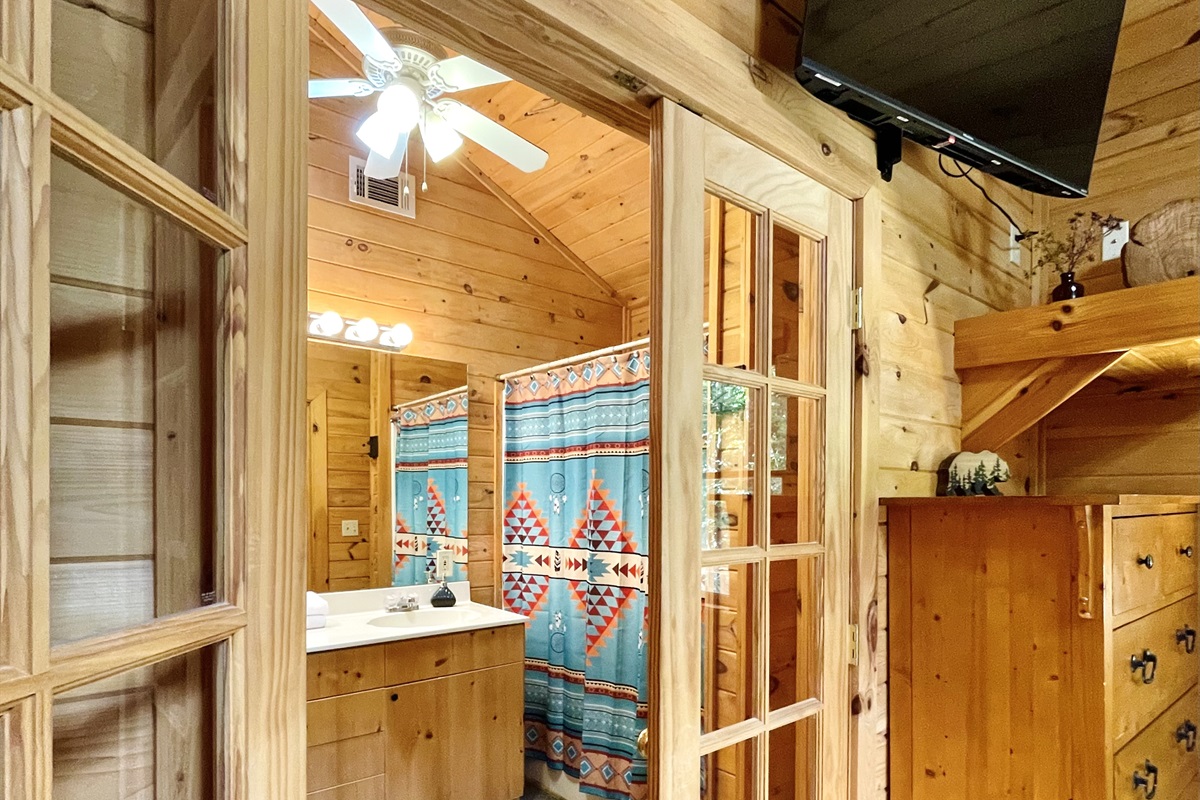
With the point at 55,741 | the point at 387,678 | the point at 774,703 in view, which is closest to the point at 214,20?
the point at 55,741

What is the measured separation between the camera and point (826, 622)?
1473 mm

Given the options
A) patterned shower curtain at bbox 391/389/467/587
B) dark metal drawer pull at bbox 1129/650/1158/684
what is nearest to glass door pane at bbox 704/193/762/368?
dark metal drawer pull at bbox 1129/650/1158/684

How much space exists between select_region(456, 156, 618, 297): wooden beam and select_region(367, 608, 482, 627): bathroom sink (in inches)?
69.3

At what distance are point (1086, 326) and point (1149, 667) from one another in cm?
75

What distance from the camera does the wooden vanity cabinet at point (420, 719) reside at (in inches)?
87.1

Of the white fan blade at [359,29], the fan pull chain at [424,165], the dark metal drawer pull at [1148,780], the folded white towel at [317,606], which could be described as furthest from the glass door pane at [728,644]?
the fan pull chain at [424,165]

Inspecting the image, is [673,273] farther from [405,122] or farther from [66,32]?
[405,122]

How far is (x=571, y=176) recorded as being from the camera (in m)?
3.18

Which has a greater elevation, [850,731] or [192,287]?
[192,287]

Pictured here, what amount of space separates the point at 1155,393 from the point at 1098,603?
1.13 metres

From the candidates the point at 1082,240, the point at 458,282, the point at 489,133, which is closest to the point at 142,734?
the point at 489,133

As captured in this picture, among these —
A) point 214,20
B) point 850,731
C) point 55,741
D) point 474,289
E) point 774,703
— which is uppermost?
point 474,289

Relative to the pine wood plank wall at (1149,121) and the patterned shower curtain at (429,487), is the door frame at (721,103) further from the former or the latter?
the patterned shower curtain at (429,487)

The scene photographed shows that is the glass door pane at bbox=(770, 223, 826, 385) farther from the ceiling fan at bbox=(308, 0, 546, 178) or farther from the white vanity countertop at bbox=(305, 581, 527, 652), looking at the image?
the white vanity countertop at bbox=(305, 581, 527, 652)
